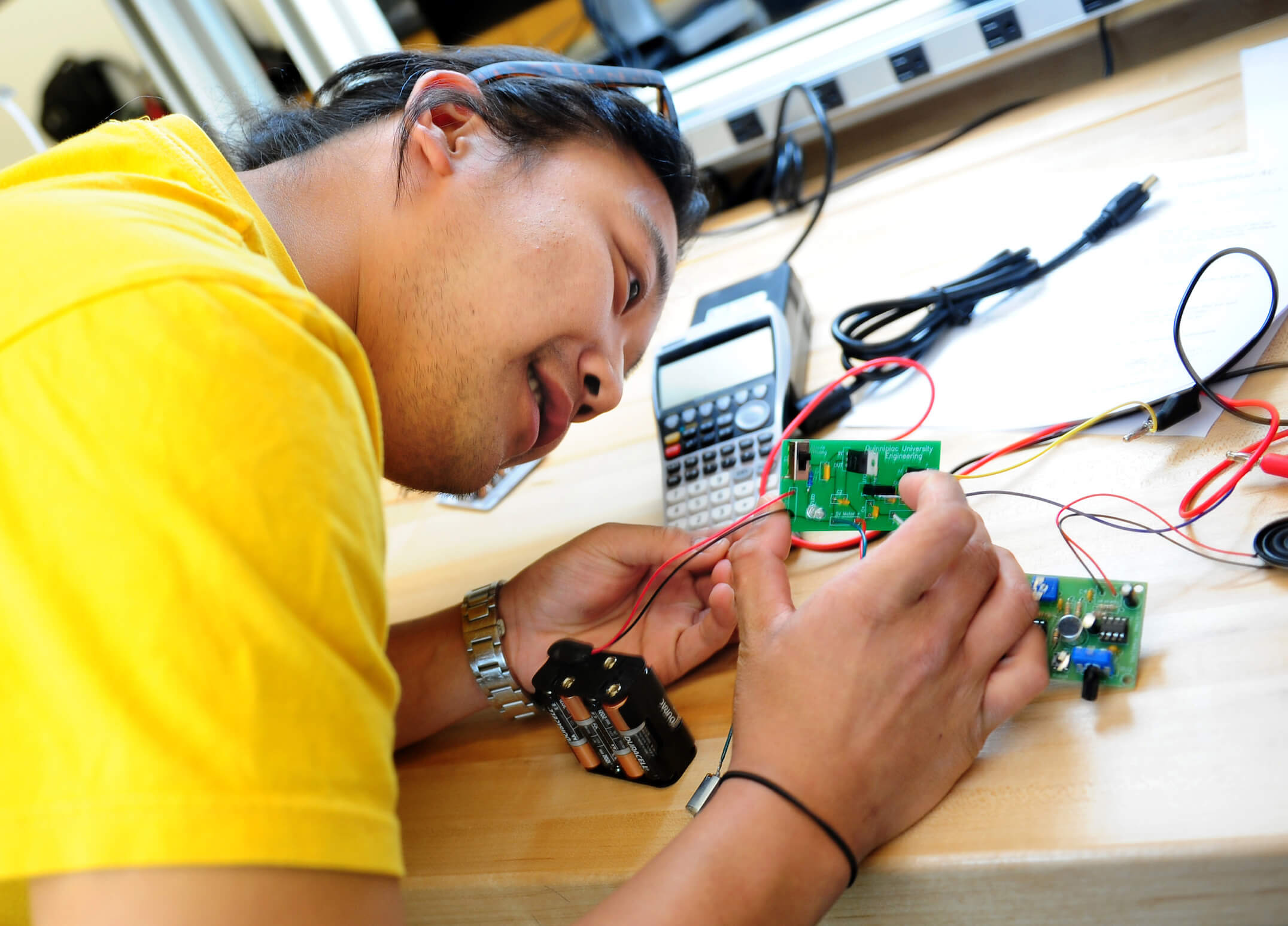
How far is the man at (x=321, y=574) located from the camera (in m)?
0.37

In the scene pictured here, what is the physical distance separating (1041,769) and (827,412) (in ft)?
1.48

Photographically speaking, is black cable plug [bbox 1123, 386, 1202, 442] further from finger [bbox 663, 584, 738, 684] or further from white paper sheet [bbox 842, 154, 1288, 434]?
finger [bbox 663, 584, 738, 684]

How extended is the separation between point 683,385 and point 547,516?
215mm

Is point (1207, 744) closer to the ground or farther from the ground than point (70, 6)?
closer to the ground

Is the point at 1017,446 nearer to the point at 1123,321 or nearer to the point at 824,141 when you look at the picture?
the point at 1123,321

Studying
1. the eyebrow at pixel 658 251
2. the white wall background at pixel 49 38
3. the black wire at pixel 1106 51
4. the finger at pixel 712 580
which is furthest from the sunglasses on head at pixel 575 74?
the white wall background at pixel 49 38

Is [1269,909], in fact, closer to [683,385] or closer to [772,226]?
[683,385]

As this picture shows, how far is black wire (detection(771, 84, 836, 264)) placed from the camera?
4.47ft

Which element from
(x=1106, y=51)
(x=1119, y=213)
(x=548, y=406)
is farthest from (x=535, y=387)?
(x=1106, y=51)

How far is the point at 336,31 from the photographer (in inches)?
69.8

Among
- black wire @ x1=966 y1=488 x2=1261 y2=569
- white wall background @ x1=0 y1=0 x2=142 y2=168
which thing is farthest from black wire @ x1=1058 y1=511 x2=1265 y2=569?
white wall background @ x1=0 y1=0 x2=142 y2=168

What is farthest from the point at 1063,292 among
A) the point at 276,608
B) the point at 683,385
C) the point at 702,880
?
the point at 276,608

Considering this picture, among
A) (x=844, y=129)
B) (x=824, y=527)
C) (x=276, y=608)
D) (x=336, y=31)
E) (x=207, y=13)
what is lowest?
(x=824, y=527)

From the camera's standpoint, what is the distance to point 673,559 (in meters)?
0.75
